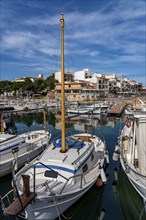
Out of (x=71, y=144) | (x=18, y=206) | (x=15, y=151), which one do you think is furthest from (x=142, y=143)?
(x=15, y=151)

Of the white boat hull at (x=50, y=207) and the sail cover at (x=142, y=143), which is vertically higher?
the sail cover at (x=142, y=143)

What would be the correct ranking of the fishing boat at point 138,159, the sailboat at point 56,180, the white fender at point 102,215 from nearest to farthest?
the sailboat at point 56,180 < the fishing boat at point 138,159 < the white fender at point 102,215

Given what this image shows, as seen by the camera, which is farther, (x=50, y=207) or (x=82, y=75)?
(x=82, y=75)

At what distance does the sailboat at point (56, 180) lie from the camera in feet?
30.4

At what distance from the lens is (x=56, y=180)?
1185 centimetres

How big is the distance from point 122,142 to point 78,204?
874 centimetres

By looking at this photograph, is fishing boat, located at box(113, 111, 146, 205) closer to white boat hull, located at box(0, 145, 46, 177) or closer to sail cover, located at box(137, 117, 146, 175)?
sail cover, located at box(137, 117, 146, 175)

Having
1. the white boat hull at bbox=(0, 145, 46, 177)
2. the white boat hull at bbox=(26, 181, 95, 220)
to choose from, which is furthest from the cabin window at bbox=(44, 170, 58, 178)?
the white boat hull at bbox=(0, 145, 46, 177)

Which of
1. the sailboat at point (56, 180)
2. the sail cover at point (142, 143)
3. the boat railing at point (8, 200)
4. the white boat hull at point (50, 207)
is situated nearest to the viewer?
the sailboat at point (56, 180)

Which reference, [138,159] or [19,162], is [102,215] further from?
[19,162]

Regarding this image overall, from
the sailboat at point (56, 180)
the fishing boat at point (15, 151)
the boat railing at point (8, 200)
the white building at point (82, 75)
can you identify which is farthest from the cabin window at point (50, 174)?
the white building at point (82, 75)

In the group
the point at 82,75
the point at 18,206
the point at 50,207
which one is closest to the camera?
the point at 18,206

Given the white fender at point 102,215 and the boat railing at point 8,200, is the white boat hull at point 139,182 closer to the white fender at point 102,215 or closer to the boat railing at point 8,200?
the white fender at point 102,215

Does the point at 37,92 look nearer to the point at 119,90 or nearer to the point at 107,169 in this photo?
the point at 119,90
